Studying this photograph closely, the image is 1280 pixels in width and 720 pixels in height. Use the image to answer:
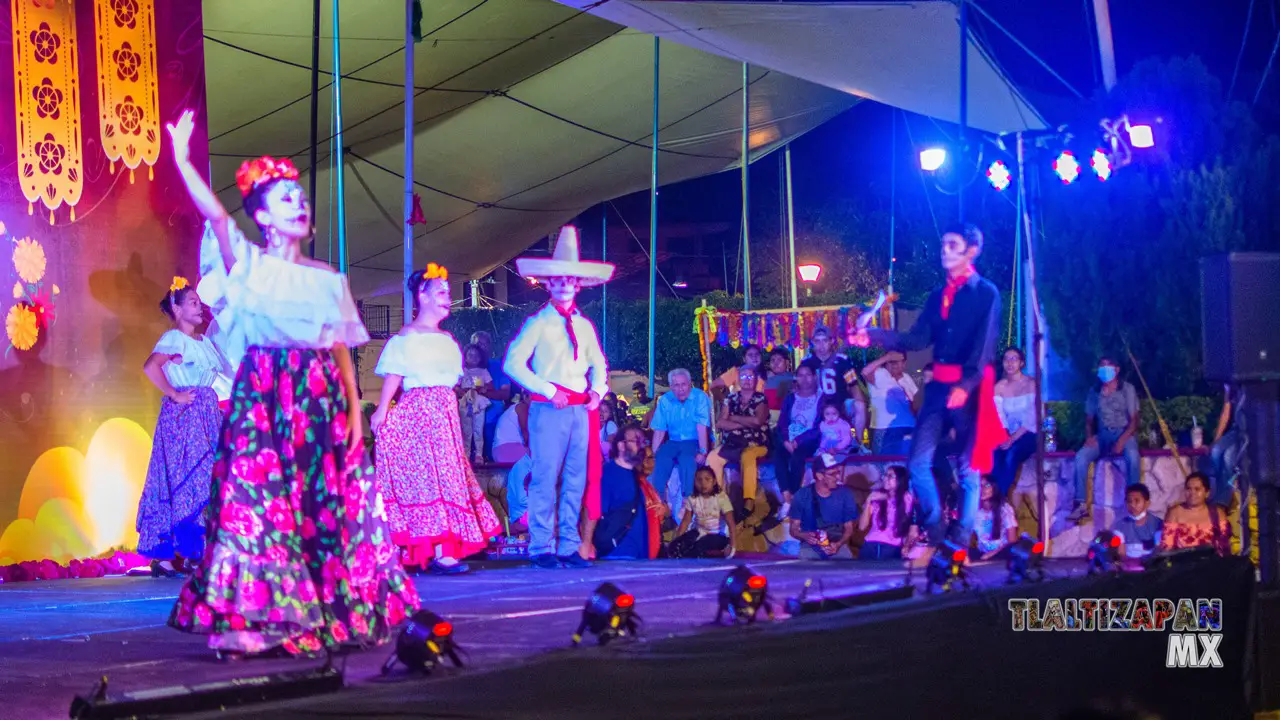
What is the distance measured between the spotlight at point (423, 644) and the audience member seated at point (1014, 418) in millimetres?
4951

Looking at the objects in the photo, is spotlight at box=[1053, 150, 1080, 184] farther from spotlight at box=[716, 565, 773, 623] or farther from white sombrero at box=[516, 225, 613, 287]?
spotlight at box=[716, 565, 773, 623]

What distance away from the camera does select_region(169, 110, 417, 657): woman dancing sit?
13.2 feet

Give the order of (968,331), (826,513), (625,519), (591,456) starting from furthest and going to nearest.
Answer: (826,513) < (625,519) < (591,456) < (968,331)

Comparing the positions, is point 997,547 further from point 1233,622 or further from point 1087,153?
point 1087,153

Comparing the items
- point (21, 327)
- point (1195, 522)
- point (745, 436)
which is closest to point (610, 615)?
point (21, 327)

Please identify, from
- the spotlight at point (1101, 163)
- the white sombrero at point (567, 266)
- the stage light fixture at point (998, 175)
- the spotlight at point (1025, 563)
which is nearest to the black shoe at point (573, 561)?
the white sombrero at point (567, 266)

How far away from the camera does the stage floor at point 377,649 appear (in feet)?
12.0

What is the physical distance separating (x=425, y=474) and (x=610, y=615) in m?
3.23

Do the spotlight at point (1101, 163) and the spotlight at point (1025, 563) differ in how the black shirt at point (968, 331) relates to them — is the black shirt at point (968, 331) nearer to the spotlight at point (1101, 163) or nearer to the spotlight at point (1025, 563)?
the spotlight at point (1025, 563)

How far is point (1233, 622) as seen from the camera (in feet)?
16.7

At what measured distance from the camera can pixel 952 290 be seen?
6.04m

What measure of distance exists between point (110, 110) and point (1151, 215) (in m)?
7.26

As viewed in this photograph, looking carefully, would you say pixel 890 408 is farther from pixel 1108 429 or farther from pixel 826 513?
pixel 1108 429

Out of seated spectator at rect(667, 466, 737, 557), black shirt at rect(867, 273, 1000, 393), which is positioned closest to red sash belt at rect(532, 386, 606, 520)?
seated spectator at rect(667, 466, 737, 557)
